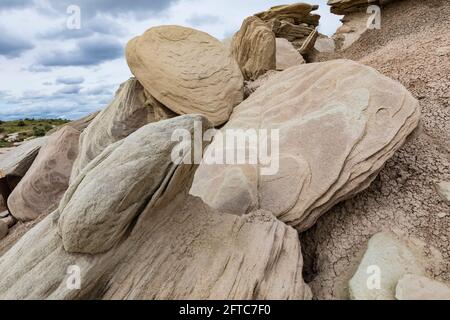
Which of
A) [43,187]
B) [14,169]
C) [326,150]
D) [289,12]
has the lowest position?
[14,169]

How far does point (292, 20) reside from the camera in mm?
11773

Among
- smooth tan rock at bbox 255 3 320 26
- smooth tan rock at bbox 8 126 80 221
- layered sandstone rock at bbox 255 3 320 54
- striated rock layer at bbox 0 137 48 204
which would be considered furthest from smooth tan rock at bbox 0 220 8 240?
smooth tan rock at bbox 255 3 320 26

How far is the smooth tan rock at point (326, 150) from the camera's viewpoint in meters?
3.37

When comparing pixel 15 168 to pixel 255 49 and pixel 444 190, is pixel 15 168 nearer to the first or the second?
pixel 255 49

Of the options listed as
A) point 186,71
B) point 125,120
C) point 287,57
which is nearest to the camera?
point 186,71

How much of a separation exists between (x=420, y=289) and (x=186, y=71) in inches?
167

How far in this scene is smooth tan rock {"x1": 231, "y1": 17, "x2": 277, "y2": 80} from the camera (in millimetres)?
7234

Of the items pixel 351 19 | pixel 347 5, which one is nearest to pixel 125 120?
pixel 347 5

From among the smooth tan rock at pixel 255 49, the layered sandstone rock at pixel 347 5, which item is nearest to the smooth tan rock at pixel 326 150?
the smooth tan rock at pixel 255 49

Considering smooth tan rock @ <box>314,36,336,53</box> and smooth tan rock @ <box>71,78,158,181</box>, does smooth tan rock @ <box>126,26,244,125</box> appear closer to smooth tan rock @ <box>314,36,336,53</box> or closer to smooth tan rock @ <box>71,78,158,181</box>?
smooth tan rock @ <box>71,78,158,181</box>

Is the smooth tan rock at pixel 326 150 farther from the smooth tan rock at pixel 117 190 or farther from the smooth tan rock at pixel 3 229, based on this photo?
the smooth tan rock at pixel 3 229

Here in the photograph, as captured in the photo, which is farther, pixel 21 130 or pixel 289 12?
pixel 21 130

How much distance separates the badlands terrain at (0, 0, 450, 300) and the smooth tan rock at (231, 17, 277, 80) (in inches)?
44.1
